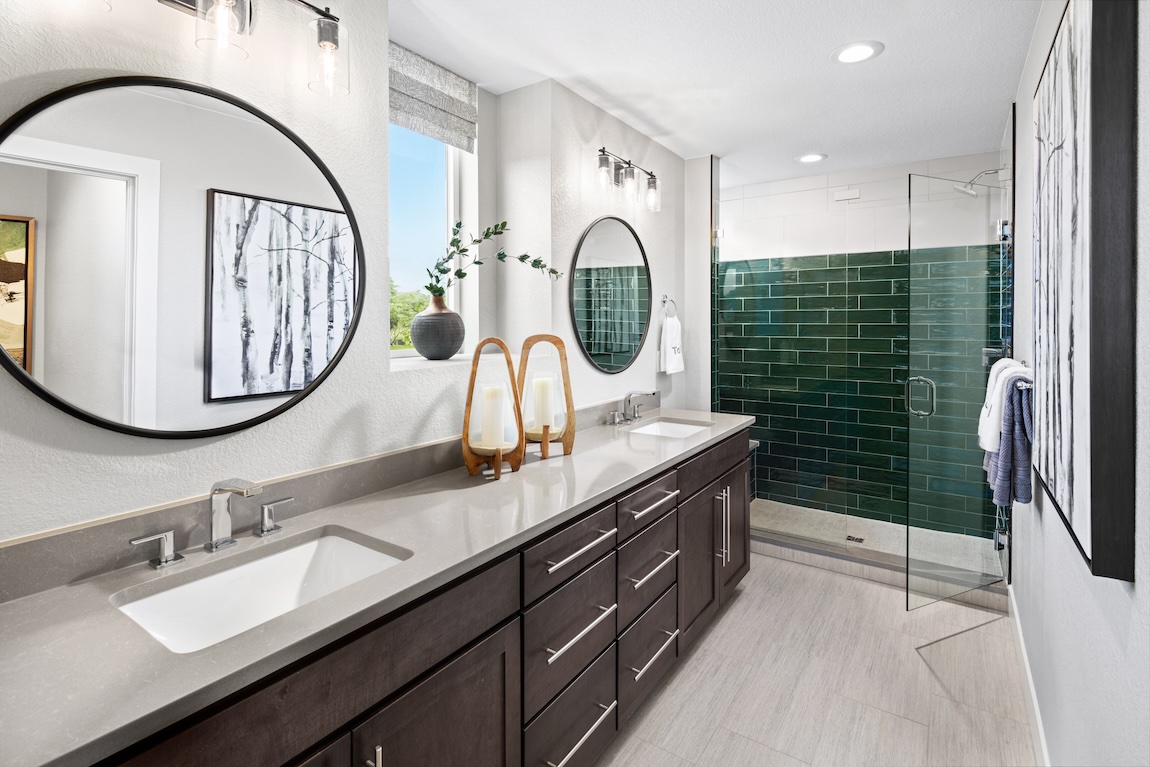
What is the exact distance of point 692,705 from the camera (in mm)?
2070

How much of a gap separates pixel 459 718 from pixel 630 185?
Answer: 2484mm

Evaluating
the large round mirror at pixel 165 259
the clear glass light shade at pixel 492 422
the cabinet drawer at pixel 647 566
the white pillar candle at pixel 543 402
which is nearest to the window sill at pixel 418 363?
the clear glass light shade at pixel 492 422

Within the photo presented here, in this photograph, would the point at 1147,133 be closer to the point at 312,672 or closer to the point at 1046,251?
the point at 1046,251

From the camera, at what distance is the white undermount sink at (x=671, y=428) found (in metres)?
2.77

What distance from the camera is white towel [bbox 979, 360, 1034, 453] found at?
6.23 ft

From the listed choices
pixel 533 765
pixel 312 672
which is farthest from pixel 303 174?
pixel 533 765

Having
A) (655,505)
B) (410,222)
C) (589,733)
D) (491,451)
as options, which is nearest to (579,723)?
(589,733)

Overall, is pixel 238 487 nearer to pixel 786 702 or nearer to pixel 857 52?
pixel 786 702

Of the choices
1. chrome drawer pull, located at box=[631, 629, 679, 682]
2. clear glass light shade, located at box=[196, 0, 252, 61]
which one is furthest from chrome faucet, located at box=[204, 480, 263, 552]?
chrome drawer pull, located at box=[631, 629, 679, 682]

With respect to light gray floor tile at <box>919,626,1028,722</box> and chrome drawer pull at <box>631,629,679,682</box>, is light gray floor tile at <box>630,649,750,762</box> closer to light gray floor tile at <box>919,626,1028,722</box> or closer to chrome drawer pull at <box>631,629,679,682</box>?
chrome drawer pull at <box>631,629,679,682</box>

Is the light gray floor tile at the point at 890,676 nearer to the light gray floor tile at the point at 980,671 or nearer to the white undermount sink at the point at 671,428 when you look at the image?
the light gray floor tile at the point at 980,671

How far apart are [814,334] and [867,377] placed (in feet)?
1.28

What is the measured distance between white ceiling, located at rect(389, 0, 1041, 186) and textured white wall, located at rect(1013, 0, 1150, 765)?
10.1 inches

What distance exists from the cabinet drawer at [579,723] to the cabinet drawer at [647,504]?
38 centimetres
